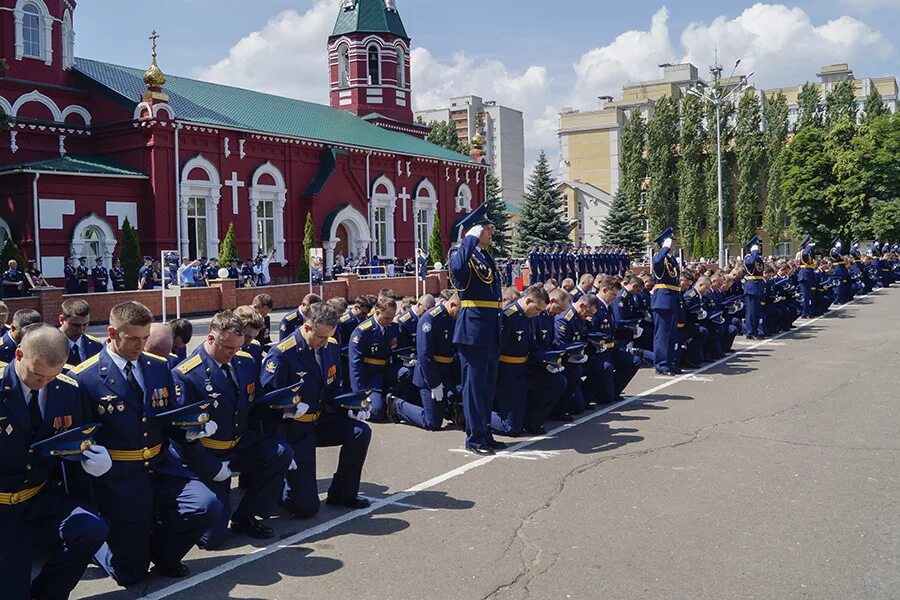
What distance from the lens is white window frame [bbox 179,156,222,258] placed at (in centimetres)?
3441

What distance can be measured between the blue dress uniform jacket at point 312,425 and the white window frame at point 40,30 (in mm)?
32381

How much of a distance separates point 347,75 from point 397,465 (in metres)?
44.8

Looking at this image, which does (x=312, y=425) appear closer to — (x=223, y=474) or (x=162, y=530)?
(x=223, y=474)

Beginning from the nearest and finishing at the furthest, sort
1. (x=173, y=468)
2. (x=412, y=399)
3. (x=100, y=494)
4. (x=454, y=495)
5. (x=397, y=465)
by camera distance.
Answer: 1. (x=100, y=494)
2. (x=173, y=468)
3. (x=454, y=495)
4. (x=397, y=465)
5. (x=412, y=399)

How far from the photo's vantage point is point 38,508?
4930 mm

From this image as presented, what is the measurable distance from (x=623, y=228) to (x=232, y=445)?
51693 mm

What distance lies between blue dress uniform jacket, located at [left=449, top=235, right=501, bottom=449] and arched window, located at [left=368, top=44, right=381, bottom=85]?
43068mm

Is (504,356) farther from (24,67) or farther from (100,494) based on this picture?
(24,67)

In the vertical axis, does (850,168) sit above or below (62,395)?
above

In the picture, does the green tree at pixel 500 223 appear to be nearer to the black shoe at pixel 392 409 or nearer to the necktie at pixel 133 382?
the black shoe at pixel 392 409

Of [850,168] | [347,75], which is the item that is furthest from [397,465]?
[850,168]

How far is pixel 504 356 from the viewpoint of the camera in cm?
984

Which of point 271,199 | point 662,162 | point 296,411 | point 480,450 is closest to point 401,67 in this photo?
point 271,199

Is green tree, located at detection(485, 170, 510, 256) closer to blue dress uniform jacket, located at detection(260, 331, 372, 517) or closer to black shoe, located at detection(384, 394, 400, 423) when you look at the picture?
black shoe, located at detection(384, 394, 400, 423)
